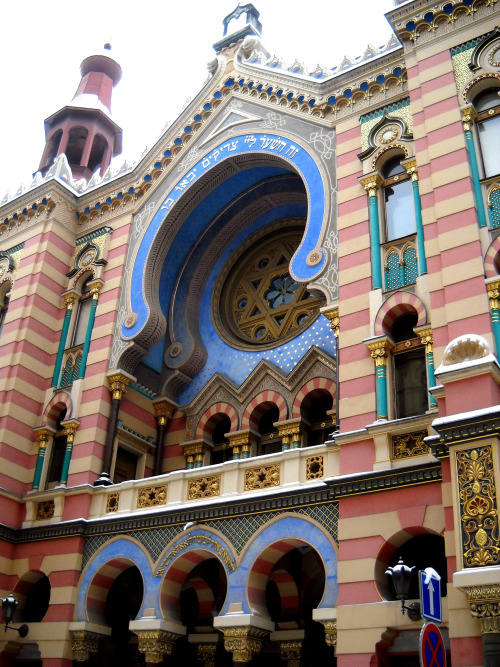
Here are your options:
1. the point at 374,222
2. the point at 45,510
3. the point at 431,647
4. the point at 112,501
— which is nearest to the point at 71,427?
the point at 45,510

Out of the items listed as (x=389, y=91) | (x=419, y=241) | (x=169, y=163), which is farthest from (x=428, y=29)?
(x=169, y=163)

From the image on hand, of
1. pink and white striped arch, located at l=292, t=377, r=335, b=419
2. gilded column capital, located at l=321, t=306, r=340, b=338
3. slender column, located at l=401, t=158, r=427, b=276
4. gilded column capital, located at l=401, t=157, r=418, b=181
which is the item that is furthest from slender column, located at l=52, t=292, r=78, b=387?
gilded column capital, located at l=401, t=157, r=418, b=181

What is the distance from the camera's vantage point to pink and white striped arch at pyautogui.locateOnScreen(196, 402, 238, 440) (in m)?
17.9

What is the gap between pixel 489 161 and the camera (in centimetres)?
1394

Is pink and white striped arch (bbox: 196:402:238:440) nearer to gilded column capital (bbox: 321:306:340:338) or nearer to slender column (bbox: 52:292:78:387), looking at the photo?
slender column (bbox: 52:292:78:387)

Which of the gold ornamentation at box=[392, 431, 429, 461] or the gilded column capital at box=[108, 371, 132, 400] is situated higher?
the gilded column capital at box=[108, 371, 132, 400]

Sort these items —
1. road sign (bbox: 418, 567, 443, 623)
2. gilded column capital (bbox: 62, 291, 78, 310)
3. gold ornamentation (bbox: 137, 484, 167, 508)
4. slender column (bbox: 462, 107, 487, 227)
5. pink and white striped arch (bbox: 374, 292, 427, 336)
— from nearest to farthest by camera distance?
road sign (bbox: 418, 567, 443, 623)
slender column (bbox: 462, 107, 487, 227)
pink and white striped arch (bbox: 374, 292, 427, 336)
gold ornamentation (bbox: 137, 484, 167, 508)
gilded column capital (bbox: 62, 291, 78, 310)

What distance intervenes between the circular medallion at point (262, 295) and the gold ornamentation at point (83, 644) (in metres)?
7.32

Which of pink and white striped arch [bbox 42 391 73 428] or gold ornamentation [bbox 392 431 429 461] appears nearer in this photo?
gold ornamentation [bbox 392 431 429 461]

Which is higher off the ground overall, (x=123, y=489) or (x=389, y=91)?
(x=389, y=91)

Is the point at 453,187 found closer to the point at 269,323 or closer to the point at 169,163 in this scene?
the point at 269,323

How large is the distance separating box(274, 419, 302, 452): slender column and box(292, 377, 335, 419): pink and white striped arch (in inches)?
7.2

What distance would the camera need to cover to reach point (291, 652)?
14984mm

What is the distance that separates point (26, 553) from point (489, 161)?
1247cm
